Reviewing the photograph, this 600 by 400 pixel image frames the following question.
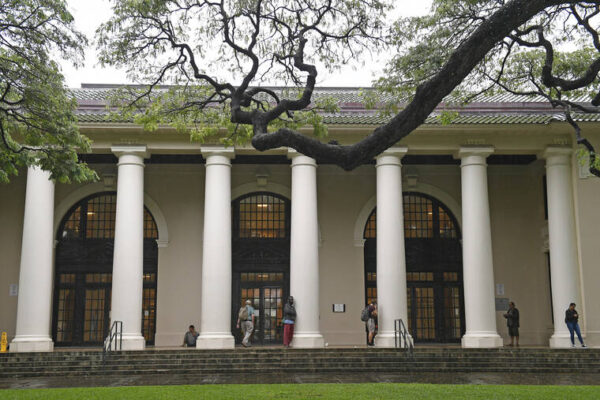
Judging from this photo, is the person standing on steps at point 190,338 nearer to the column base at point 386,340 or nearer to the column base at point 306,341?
the column base at point 306,341

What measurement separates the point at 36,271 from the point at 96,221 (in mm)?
4978

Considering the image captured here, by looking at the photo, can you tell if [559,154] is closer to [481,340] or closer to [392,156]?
[392,156]

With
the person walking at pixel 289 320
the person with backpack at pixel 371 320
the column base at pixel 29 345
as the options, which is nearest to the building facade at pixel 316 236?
the column base at pixel 29 345

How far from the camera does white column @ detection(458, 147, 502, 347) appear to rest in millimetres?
23016

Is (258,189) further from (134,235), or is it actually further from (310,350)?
(310,350)

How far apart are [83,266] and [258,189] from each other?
282 inches

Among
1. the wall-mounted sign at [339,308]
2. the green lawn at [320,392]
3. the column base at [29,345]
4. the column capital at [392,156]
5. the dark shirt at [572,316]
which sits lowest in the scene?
the green lawn at [320,392]

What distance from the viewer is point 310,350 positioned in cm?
2089

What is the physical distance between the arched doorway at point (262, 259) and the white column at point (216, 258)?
371 centimetres

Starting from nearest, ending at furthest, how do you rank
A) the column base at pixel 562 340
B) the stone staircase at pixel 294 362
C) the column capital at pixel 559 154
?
the stone staircase at pixel 294 362 < the column base at pixel 562 340 < the column capital at pixel 559 154

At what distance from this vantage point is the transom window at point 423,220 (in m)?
27.9

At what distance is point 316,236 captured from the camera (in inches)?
927

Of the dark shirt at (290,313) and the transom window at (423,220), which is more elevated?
the transom window at (423,220)

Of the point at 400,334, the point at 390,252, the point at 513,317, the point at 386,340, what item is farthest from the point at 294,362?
the point at 513,317
